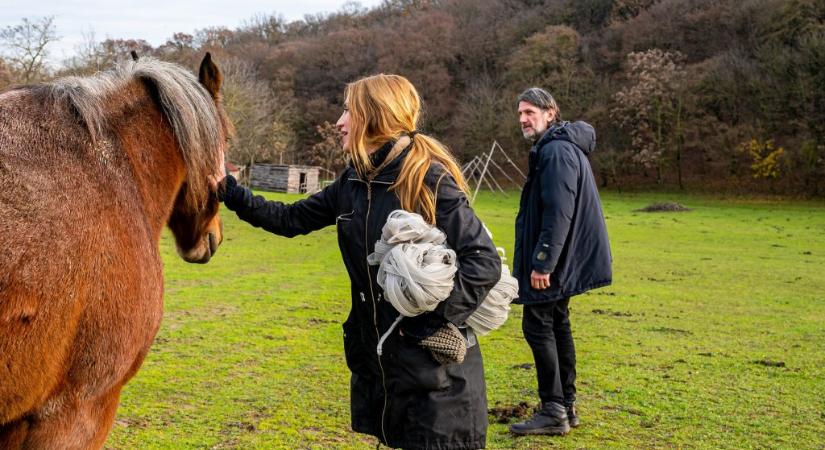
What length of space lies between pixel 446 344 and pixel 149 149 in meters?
1.47

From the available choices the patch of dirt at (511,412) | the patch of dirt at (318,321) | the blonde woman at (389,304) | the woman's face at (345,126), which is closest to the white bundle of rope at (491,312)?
the blonde woman at (389,304)

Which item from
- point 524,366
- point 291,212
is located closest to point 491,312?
point 291,212

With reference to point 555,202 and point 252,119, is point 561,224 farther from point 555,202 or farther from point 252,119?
point 252,119

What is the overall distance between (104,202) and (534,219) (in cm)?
351

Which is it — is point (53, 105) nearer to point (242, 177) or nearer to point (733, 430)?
point (733, 430)

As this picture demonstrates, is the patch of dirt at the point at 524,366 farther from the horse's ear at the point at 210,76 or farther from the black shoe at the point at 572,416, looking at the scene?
the horse's ear at the point at 210,76

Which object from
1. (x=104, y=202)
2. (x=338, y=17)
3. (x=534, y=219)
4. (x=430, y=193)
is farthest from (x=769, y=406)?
(x=338, y=17)

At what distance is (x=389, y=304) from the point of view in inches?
124

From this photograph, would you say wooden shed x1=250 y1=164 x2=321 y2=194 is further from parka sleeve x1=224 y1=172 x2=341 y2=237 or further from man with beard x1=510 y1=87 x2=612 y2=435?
parka sleeve x1=224 y1=172 x2=341 y2=237

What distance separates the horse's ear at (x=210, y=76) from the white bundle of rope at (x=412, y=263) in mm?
1012

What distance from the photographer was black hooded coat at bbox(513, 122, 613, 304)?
5.02 m

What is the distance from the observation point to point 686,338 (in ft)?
26.6

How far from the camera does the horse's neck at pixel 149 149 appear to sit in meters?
2.68

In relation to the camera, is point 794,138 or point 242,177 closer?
point 794,138
